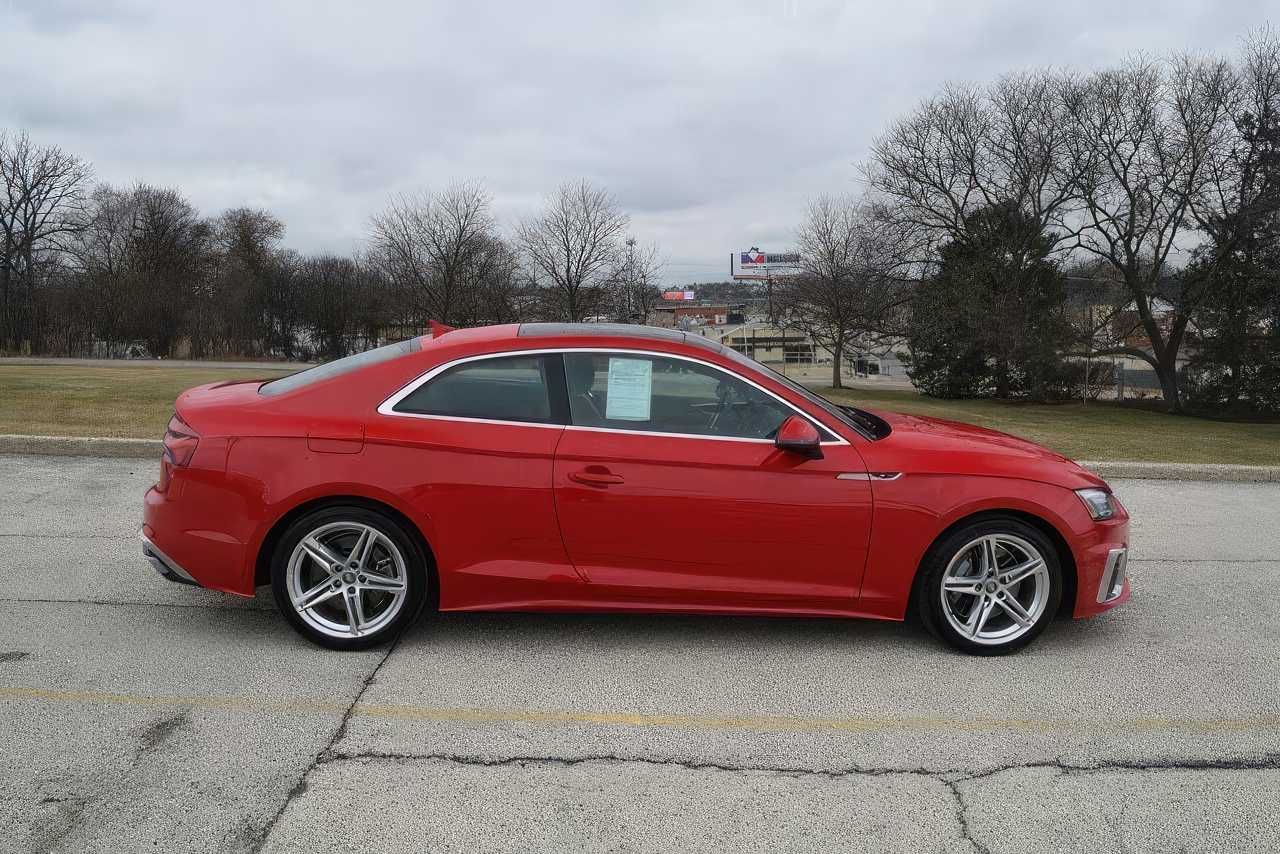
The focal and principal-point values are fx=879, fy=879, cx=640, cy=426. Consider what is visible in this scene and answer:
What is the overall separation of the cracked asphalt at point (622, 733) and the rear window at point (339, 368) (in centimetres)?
122

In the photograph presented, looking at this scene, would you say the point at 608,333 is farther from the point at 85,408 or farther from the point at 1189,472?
the point at 85,408

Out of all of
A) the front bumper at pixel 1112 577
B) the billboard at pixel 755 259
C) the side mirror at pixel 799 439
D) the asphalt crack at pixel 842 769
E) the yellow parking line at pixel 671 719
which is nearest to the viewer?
the asphalt crack at pixel 842 769

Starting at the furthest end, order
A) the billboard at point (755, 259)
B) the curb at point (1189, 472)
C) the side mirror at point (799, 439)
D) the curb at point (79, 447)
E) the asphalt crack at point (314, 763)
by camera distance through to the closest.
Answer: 1. the billboard at point (755, 259)
2. the curb at point (1189, 472)
3. the curb at point (79, 447)
4. the side mirror at point (799, 439)
5. the asphalt crack at point (314, 763)

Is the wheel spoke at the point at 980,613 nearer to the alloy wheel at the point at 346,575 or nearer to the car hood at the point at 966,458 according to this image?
the car hood at the point at 966,458

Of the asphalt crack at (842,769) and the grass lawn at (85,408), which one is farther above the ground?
the grass lawn at (85,408)

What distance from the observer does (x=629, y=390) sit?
4203mm

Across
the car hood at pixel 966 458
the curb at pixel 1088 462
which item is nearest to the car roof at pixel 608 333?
the car hood at pixel 966 458

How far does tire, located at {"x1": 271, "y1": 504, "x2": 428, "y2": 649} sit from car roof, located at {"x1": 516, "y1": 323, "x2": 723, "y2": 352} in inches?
47.4

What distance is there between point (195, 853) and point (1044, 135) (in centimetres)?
3530

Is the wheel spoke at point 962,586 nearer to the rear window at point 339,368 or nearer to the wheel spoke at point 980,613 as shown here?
the wheel spoke at point 980,613

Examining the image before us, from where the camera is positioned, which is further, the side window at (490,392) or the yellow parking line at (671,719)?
the side window at (490,392)

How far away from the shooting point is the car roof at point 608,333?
4.39 meters

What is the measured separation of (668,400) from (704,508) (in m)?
0.55

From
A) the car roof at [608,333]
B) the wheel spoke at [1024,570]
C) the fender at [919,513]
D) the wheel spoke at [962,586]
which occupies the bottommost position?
the wheel spoke at [962,586]
